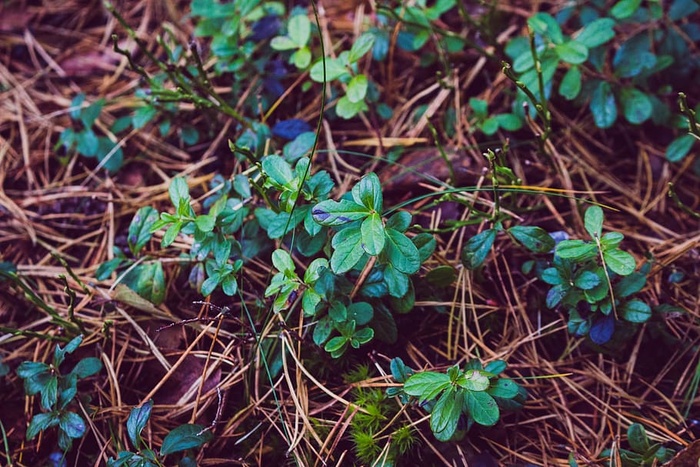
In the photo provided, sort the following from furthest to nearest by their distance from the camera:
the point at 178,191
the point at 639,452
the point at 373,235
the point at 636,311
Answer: the point at 178,191 < the point at 636,311 < the point at 639,452 < the point at 373,235

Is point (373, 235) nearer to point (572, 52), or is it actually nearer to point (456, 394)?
point (456, 394)

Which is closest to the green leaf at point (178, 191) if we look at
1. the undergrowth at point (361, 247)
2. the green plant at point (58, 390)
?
the undergrowth at point (361, 247)

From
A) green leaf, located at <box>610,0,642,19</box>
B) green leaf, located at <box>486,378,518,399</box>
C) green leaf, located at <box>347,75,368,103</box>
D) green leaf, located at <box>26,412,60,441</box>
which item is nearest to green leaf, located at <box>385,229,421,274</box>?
green leaf, located at <box>486,378,518,399</box>

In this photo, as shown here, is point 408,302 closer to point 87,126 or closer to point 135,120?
point 135,120

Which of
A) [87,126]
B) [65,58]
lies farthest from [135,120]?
[65,58]

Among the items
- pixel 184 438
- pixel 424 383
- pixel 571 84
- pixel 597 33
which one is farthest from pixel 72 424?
pixel 597 33

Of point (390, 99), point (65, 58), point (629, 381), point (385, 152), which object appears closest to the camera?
point (629, 381)
